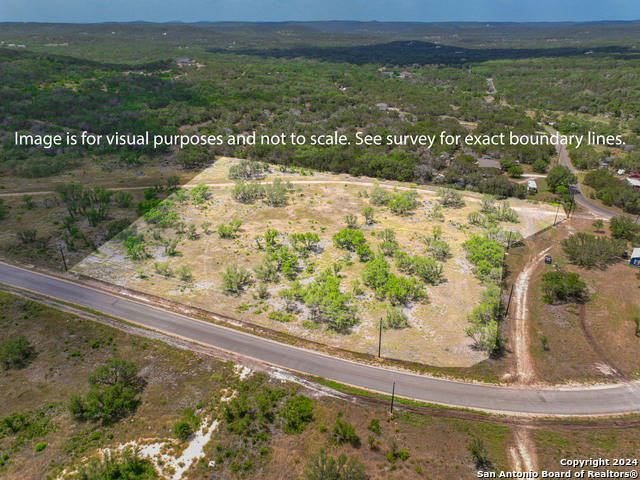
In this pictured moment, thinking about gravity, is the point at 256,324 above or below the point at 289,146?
below

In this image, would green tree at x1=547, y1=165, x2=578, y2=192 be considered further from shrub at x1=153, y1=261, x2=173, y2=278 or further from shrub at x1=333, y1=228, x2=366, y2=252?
shrub at x1=153, y1=261, x2=173, y2=278

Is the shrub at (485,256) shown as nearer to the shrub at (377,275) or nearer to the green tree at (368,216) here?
the shrub at (377,275)

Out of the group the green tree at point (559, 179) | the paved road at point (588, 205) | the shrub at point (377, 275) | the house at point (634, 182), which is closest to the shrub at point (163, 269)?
the shrub at point (377, 275)

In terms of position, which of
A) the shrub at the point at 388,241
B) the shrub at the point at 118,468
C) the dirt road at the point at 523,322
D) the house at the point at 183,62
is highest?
the house at the point at 183,62

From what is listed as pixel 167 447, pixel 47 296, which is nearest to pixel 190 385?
pixel 167 447

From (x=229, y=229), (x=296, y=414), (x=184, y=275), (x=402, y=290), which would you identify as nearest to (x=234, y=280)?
(x=184, y=275)

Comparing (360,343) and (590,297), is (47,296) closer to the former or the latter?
(360,343)
